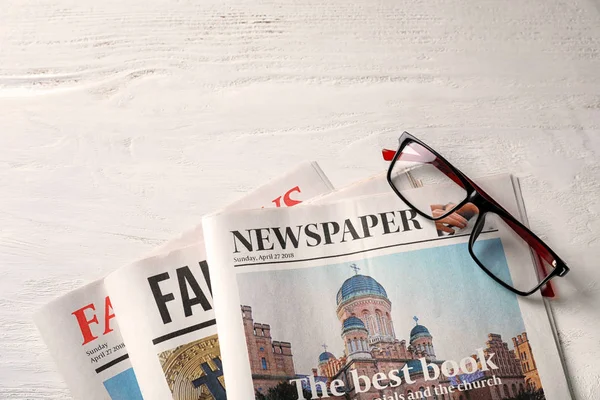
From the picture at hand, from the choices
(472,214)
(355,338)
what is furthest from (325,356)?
(472,214)

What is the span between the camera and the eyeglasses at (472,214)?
486 mm

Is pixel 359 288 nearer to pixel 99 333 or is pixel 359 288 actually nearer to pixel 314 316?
pixel 314 316

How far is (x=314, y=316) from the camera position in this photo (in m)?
0.47

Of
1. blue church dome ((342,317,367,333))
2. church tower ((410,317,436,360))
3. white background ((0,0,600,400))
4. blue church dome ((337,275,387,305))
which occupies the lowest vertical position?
church tower ((410,317,436,360))

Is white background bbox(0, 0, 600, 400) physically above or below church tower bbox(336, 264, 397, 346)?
above

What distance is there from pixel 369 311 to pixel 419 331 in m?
0.04

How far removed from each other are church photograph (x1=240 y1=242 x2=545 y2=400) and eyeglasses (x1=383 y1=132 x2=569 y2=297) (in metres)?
0.02

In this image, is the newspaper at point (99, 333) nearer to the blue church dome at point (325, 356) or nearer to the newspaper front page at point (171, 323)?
the newspaper front page at point (171, 323)

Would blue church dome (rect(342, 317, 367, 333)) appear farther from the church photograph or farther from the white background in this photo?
the white background

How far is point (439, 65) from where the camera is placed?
22.1 inches

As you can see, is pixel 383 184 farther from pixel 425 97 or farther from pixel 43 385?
pixel 43 385

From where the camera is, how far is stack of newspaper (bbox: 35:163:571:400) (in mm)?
462

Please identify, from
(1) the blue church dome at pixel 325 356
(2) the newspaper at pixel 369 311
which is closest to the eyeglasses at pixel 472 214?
(2) the newspaper at pixel 369 311

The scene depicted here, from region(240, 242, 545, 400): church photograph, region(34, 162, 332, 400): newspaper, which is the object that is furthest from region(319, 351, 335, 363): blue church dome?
region(34, 162, 332, 400): newspaper
